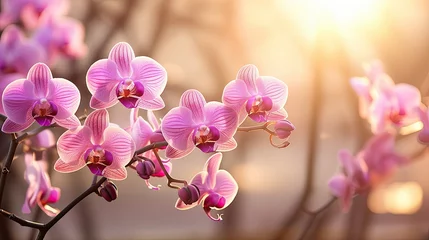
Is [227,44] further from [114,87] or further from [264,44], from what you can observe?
[114,87]

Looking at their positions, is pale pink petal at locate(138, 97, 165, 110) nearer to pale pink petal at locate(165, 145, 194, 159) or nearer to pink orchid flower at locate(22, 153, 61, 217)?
pale pink petal at locate(165, 145, 194, 159)

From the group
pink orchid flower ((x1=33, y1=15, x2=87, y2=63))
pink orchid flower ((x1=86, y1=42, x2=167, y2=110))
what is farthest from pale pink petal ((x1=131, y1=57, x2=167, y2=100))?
pink orchid flower ((x1=33, y1=15, x2=87, y2=63))

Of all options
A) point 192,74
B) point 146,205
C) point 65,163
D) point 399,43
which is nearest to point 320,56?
point 399,43

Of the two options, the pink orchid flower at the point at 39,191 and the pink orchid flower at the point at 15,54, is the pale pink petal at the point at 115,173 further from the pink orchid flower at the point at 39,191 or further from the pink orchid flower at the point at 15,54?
the pink orchid flower at the point at 15,54

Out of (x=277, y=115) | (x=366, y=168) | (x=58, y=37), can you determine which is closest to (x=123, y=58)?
(x=277, y=115)

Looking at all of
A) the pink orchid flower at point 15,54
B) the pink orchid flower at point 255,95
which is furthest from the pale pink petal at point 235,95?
the pink orchid flower at point 15,54

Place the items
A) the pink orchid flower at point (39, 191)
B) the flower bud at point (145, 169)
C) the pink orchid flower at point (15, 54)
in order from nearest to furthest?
the flower bud at point (145, 169) → the pink orchid flower at point (39, 191) → the pink orchid flower at point (15, 54)
